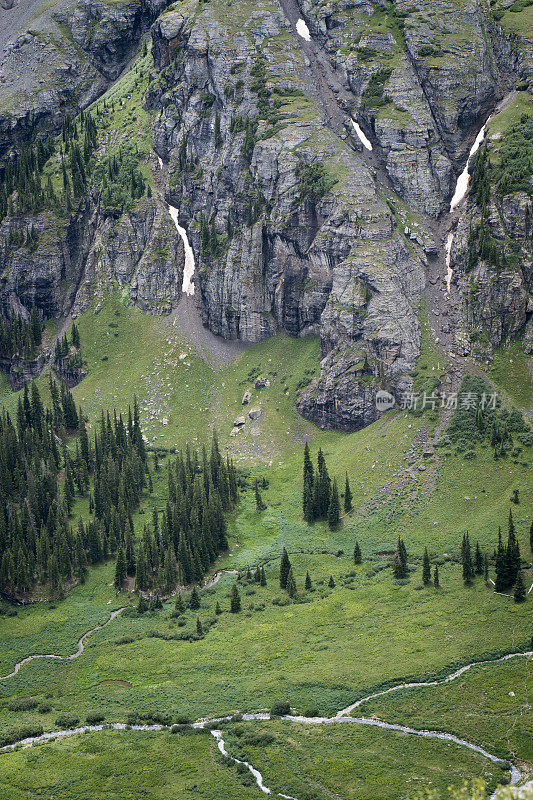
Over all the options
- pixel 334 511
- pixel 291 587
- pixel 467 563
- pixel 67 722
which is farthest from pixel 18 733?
pixel 334 511

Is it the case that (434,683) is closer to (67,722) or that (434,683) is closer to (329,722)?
(329,722)

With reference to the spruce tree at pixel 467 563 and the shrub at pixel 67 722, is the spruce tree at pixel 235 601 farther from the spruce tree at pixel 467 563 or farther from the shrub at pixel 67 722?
the shrub at pixel 67 722

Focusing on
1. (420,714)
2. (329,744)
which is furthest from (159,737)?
(420,714)

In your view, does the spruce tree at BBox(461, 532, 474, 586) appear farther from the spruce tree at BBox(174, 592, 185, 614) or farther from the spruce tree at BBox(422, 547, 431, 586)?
the spruce tree at BBox(174, 592, 185, 614)

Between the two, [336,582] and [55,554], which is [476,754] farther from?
[55,554]

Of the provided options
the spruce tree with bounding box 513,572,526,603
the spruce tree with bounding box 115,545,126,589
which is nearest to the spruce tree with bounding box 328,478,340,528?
the spruce tree with bounding box 115,545,126,589

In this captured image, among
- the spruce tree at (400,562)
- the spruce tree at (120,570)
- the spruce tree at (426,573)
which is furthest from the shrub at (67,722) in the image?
the spruce tree at (400,562)

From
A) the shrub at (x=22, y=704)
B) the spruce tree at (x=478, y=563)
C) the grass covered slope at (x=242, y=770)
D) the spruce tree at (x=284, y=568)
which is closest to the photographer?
the grass covered slope at (x=242, y=770)
